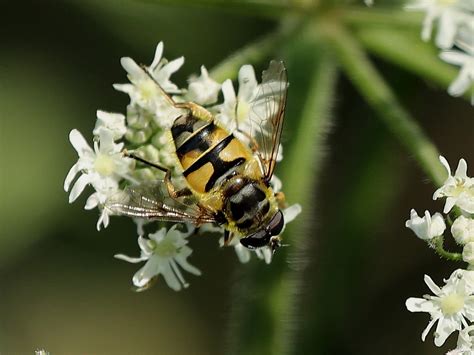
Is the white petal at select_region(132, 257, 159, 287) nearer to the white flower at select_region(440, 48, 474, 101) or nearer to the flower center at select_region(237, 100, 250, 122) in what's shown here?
the flower center at select_region(237, 100, 250, 122)

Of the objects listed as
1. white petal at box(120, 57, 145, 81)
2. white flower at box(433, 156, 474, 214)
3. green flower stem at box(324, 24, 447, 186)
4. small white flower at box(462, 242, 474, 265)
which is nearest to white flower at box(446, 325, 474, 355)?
small white flower at box(462, 242, 474, 265)

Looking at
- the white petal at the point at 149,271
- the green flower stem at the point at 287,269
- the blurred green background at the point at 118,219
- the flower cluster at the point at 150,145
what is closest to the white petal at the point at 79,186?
the flower cluster at the point at 150,145

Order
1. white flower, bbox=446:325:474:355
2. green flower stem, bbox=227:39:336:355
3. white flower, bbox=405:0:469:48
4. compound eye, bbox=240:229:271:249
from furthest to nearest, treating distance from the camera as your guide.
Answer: green flower stem, bbox=227:39:336:355 → white flower, bbox=405:0:469:48 → compound eye, bbox=240:229:271:249 → white flower, bbox=446:325:474:355

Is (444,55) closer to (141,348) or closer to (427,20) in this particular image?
(427,20)

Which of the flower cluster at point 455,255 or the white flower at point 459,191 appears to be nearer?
the flower cluster at point 455,255

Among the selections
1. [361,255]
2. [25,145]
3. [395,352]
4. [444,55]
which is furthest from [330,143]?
[444,55]

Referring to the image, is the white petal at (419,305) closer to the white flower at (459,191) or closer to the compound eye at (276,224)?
the white flower at (459,191)
